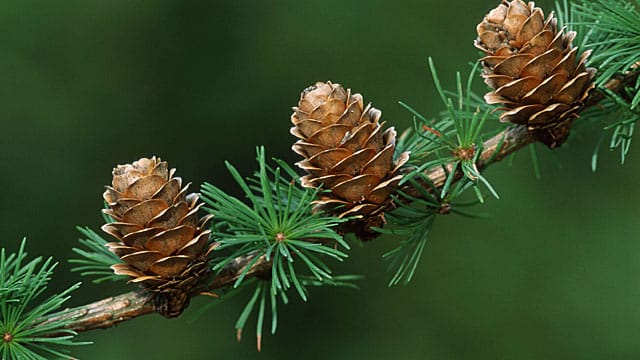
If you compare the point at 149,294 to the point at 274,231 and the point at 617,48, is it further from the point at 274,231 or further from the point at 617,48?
the point at 617,48

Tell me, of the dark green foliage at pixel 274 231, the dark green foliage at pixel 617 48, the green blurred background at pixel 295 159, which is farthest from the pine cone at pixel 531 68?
the green blurred background at pixel 295 159

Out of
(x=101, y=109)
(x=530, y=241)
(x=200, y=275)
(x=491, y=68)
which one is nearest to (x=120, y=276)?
(x=200, y=275)

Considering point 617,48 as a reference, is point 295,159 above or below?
above

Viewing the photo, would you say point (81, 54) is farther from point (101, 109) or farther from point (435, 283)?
point (435, 283)

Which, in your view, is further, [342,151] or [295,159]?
[295,159]

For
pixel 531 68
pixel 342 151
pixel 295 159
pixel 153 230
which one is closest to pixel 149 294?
pixel 153 230

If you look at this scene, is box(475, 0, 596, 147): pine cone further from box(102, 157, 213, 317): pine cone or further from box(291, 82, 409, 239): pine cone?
box(102, 157, 213, 317): pine cone
